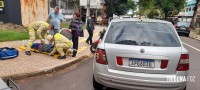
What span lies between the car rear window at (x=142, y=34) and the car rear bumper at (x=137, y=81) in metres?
0.60

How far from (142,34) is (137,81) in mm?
1050

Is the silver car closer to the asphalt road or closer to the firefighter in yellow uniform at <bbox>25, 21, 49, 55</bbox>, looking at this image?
the asphalt road

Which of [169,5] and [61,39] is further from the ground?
[169,5]

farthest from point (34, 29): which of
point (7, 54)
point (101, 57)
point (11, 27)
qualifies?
point (11, 27)

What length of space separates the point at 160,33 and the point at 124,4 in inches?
1577

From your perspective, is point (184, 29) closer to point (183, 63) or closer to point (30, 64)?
point (30, 64)

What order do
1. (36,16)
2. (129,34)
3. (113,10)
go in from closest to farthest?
1. (129,34)
2. (36,16)
3. (113,10)

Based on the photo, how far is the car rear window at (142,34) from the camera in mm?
4746

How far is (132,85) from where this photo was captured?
173 inches

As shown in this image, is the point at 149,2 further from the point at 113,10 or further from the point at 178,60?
the point at 178,60

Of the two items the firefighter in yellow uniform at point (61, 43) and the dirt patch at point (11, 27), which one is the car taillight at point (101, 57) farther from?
the dirt patch at point (11, 27)

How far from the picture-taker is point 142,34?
195 inches

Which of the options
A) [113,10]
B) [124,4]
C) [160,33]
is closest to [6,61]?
[160,33]

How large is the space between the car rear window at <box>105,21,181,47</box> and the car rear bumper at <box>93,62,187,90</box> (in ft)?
1.98
